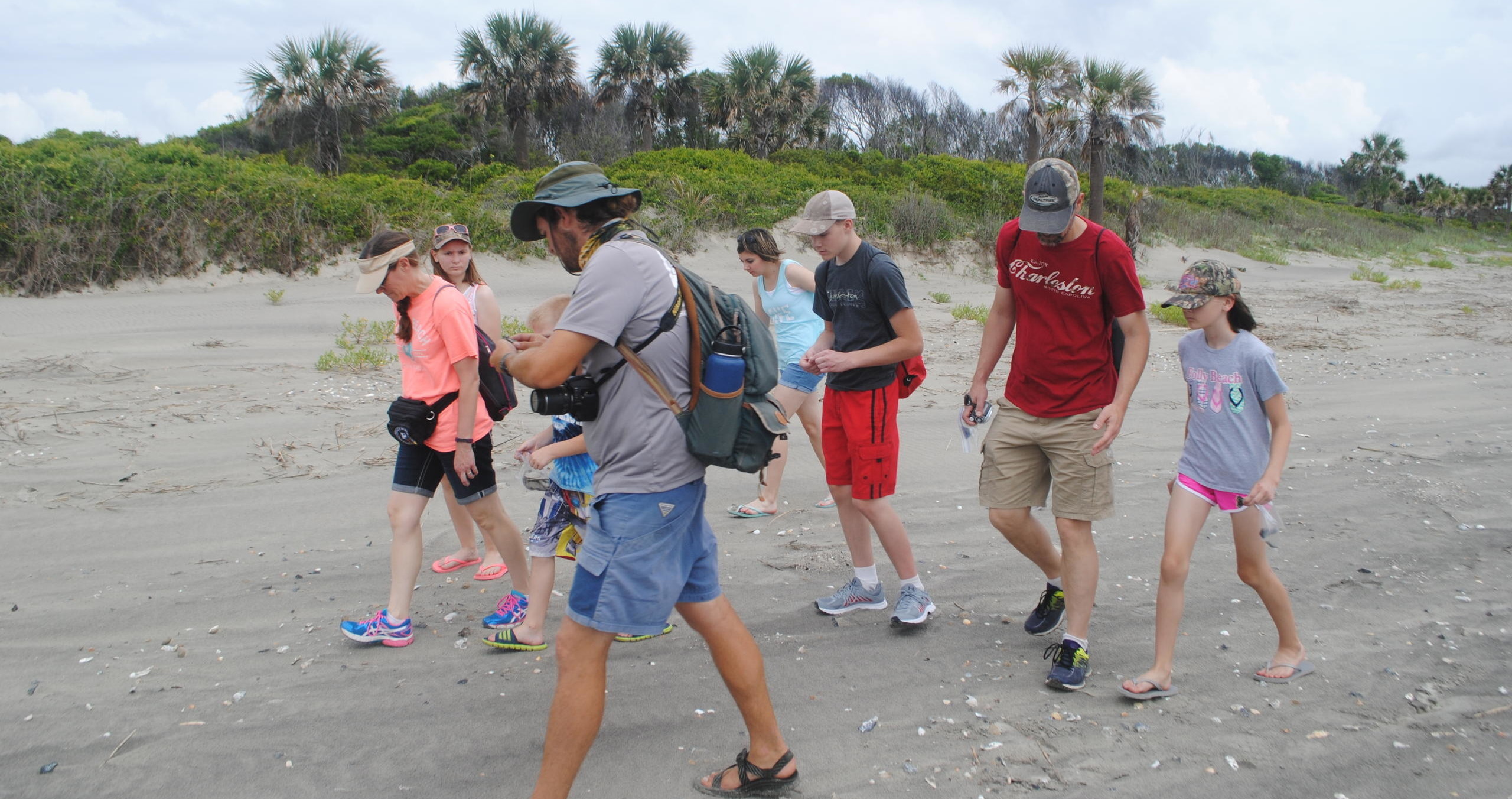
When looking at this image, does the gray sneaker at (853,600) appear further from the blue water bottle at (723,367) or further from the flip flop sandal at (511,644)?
the blue water bottle at (723,367)

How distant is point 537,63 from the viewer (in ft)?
107

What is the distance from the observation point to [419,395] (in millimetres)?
4109

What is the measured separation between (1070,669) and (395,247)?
3207 mm

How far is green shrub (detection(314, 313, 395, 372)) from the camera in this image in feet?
31.0

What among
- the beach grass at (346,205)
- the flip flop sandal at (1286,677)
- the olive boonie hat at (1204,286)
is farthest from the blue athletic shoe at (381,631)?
the beach grass at (346,205)

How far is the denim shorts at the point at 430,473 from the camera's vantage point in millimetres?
4113

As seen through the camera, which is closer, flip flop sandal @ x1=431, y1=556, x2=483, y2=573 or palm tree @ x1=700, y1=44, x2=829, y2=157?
flip flop sandal @ x1=431, y1=556, x2=483, y2=573

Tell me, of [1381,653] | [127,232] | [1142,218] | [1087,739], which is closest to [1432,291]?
[1142,218]

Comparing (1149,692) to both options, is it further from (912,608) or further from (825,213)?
(825,213)

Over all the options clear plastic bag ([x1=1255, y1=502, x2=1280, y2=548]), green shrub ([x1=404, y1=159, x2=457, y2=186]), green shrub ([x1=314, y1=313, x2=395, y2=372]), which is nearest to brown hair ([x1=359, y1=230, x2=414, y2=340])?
clear plastic bag ([x1=1255, y1=502, x2=1280, y2=548])

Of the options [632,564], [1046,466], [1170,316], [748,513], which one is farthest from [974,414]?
[1170,316]

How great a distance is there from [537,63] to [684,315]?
32813mm

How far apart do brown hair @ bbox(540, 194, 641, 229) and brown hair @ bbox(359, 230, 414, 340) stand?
1.39 meters

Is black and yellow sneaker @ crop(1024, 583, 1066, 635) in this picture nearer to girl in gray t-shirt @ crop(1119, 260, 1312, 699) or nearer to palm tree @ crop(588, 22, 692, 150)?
girl in gray t-shirt @ crop(1119, 260, 1312, 699)
